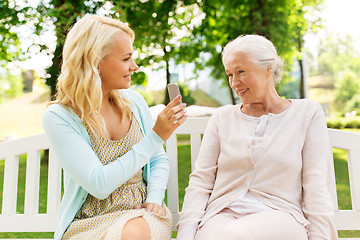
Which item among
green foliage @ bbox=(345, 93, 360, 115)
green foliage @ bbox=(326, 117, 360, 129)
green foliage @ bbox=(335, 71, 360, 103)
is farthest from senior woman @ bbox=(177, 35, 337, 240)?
green foliage @ bbox=(335, 71, 360, 103)

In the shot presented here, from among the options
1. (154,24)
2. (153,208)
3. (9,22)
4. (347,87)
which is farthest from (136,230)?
(347,87)

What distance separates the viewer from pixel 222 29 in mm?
9008

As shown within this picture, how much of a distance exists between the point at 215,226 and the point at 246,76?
0.91 meters

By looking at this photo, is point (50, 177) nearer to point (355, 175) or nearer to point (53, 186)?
point (53, 186)

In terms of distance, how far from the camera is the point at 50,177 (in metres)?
2.69

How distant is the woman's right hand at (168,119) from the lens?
6.36 ft

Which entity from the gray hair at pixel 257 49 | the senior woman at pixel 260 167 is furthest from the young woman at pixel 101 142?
the gray hair at pixel 257 49

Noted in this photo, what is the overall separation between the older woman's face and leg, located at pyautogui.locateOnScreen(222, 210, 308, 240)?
731 millimetres

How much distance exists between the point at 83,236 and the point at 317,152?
53.9 inches

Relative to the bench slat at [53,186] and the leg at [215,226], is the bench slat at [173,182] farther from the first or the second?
the bench slat at [53,186]

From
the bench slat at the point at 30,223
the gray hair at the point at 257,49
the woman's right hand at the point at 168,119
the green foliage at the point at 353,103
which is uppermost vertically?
the gray hair at the point at 257,49

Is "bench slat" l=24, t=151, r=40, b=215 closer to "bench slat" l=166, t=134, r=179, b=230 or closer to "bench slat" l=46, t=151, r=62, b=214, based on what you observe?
"bench slat" l=46, t=151, r=62, b=214

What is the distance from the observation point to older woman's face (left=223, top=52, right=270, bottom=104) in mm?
2252

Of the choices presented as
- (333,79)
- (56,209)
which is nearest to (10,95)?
(333,79)
